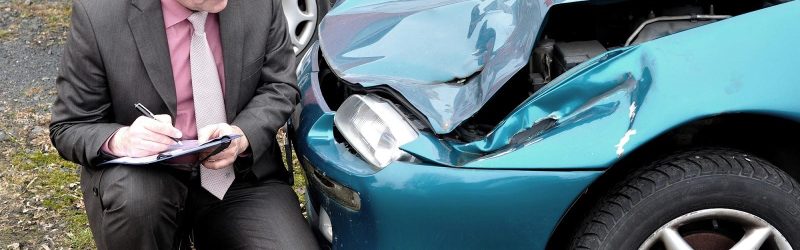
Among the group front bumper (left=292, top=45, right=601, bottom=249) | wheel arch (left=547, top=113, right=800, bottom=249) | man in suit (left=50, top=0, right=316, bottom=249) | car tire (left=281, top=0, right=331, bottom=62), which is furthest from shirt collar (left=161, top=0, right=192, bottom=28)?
car tire (left=281, top=0, right=331, bottom=62)

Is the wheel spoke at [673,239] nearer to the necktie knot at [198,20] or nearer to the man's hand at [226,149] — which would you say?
the man's hand at [226,149]

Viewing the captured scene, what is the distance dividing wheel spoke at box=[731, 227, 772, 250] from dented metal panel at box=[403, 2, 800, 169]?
0.88 feet

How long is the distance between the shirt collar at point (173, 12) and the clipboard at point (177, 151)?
1.04 feet

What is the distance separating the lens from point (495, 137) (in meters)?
2.33

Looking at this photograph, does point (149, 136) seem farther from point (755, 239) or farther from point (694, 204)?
point (755, 239)

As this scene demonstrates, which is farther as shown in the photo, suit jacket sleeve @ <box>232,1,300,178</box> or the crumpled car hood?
suit jacket sleeve @ <box>232,1,300,178</box>

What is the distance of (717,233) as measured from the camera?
7.79 feet

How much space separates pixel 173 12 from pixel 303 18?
2106 millimetres

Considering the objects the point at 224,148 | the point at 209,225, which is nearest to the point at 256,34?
the point at 224,148

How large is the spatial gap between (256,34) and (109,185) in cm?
55

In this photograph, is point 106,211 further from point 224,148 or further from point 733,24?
point 733,24

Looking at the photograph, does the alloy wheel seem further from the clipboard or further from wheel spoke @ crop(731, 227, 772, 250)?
the clipboard

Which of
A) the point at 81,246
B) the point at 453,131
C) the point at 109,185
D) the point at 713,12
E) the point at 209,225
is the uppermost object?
the point at 713,12

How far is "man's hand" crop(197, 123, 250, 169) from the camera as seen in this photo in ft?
8.50
